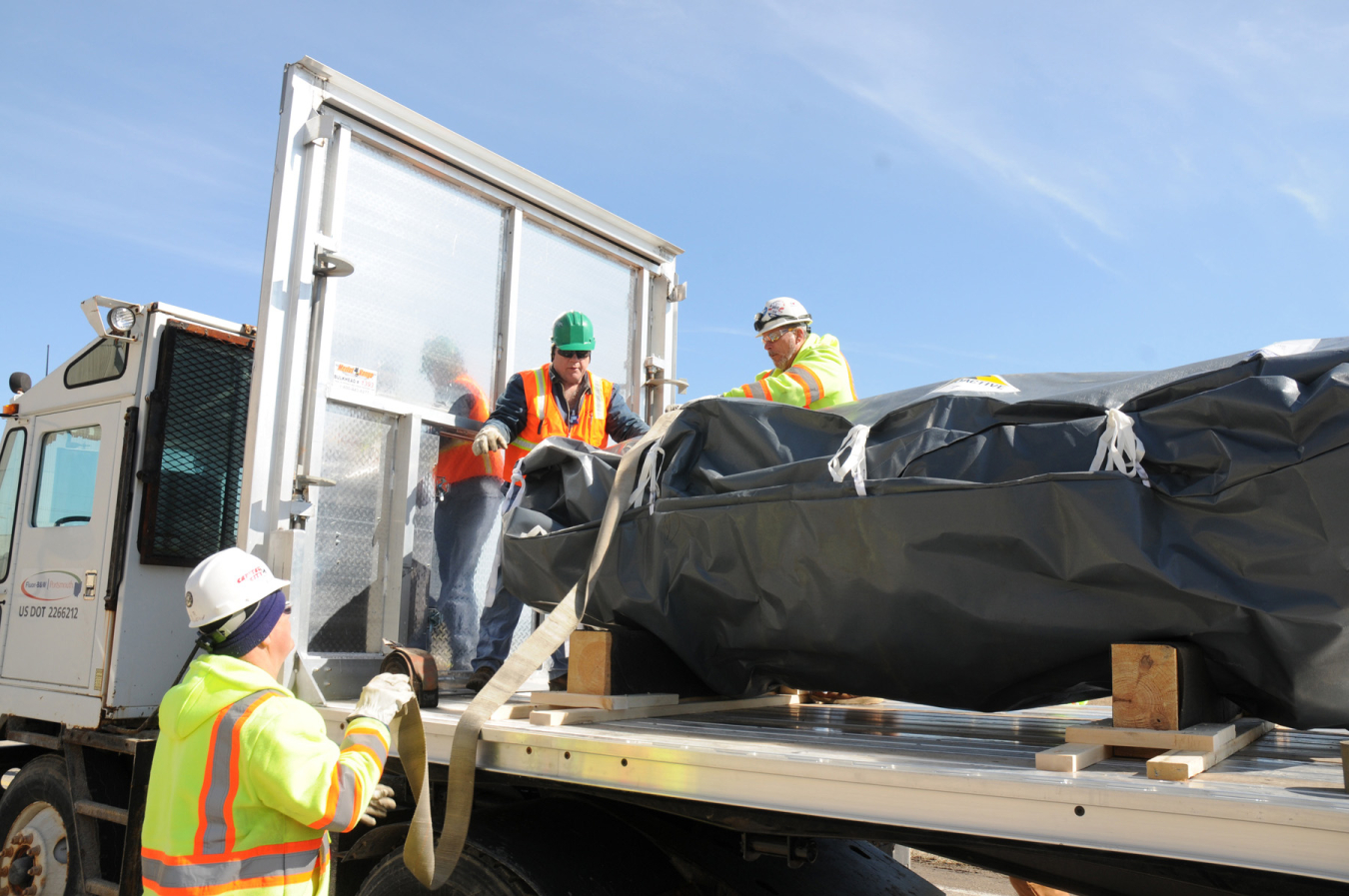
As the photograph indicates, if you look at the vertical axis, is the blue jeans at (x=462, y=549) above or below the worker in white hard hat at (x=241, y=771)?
above

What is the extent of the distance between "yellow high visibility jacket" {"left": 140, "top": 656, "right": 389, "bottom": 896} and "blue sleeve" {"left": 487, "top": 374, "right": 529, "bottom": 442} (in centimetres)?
224

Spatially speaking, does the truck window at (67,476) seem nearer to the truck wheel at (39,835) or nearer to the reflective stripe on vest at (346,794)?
the truck wheel at (39,835)

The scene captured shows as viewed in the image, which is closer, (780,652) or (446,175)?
(780,652)

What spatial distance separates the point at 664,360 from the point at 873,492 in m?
3.32

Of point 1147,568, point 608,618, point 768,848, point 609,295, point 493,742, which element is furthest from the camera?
point 609,295

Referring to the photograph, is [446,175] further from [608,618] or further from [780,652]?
[780,652]

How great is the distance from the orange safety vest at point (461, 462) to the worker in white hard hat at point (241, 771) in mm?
2084

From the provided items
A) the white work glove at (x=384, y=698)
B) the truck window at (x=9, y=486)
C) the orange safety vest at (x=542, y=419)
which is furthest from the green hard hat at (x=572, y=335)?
the truck window at (x=9, y=486)

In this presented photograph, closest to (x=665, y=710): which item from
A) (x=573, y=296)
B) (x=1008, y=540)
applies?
(x=1008, y=540)

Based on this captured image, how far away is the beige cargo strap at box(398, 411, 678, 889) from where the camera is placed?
2.59 m

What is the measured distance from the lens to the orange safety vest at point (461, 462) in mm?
4539

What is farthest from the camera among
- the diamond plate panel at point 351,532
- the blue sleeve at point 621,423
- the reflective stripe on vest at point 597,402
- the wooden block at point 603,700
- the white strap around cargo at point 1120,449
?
the blue sleeve at point 621,423

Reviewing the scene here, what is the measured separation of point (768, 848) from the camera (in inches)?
96.9

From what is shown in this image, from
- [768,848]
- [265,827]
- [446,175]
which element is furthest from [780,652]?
[446,175]
